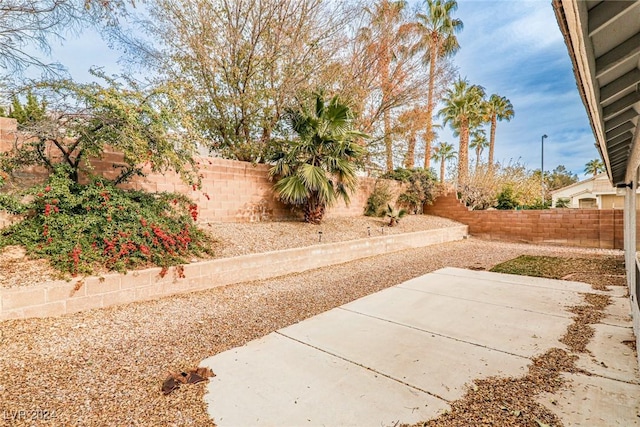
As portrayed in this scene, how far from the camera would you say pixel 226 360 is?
3.00 metres

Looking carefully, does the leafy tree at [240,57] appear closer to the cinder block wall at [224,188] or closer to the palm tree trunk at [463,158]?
the cinder block wall at [224,188]

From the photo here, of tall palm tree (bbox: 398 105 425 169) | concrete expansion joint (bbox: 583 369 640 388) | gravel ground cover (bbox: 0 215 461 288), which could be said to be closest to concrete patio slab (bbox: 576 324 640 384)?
concrete expansion joint (bbox: 583 369 640 388)

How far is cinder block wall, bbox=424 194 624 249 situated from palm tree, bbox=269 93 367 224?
7.90m

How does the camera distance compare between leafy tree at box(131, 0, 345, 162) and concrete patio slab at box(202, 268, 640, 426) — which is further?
leafy tree at box(131, 0, 345, 162)

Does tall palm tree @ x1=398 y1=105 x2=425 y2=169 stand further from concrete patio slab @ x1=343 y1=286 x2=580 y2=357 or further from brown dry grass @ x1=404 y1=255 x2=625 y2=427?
brown dry grass @ x1=404 y1=255 x2=625 y2=427

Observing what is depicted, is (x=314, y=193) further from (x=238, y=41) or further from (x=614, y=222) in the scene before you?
(x=614, y=222)

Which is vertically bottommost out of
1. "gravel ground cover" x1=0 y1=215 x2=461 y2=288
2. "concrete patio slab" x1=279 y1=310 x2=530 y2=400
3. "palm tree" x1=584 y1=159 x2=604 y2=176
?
"concrete patio slab" x1=279 y1=310 x2=530 y2=400

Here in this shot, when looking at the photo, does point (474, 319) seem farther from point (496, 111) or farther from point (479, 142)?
point (479, 142)

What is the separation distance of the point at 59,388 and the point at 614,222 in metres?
15.3

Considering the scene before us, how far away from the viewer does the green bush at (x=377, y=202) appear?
13289 millimetres

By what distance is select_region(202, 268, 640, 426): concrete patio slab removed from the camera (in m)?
2.29

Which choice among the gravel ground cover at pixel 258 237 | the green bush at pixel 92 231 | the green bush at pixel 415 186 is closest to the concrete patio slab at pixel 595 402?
the green bush at pixel 92 231

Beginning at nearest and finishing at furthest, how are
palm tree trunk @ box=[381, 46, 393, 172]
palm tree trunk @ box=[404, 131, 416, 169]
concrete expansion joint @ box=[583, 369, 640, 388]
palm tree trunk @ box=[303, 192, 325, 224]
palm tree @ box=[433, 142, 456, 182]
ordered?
concrete expansion joint @ box=[583, 369, 640, 388]
palm tree trunk @ box=[303, 192, 325, 224]
palm tree trunk @ box=[381, 46, 393, 172]
palm tree trunk @ box=[404, 131, 416, 169]
palm tree @ box=[433, 142, 456, 182]

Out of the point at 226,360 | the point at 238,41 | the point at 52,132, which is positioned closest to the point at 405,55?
the point at 238,41
